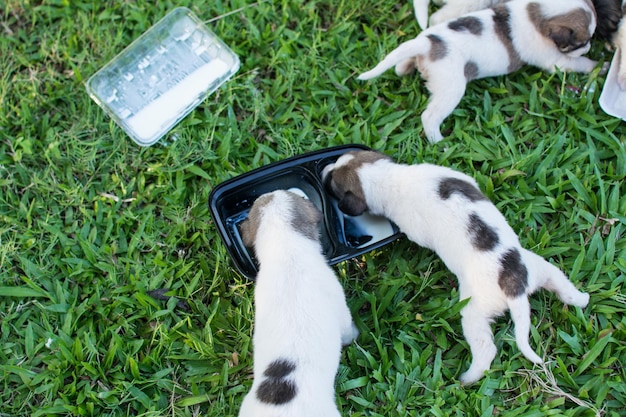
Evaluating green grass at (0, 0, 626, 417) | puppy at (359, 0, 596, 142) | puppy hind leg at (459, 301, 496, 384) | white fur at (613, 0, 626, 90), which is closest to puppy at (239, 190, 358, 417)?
green grass at (0, 0, 626, 417)

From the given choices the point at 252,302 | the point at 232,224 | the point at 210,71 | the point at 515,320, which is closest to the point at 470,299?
the point at 515,320

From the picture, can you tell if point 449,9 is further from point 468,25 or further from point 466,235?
point 466,235

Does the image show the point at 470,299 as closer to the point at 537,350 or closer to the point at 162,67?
the point at 537,350

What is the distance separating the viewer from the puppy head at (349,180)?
3.99m

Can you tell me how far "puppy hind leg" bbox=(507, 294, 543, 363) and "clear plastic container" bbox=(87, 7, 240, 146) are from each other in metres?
2.87

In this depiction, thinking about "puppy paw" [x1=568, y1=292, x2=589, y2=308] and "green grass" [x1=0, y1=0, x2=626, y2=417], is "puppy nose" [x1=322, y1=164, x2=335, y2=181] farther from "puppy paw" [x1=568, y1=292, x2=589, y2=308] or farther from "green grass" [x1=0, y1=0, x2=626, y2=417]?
"puppy paw" [x1=568, y1=292, x2=589, y2=308]

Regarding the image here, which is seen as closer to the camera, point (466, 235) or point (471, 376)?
point (466, 235)

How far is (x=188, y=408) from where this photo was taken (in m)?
3.82

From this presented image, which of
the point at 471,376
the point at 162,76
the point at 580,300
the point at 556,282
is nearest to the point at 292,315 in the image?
the point at 471,376

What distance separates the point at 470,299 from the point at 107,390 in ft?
7.87

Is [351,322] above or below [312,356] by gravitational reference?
below

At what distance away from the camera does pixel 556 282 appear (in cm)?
371

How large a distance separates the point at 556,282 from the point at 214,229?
235 centimetres

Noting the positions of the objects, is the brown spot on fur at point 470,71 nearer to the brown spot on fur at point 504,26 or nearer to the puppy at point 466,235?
the brown spot on fur at point 504,26
